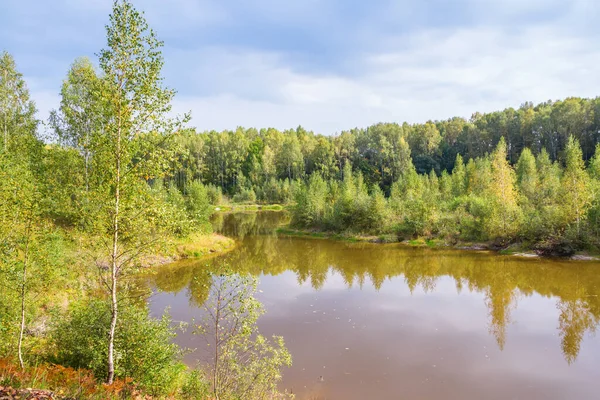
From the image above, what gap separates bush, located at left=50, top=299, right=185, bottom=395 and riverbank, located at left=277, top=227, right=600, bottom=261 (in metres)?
34.5

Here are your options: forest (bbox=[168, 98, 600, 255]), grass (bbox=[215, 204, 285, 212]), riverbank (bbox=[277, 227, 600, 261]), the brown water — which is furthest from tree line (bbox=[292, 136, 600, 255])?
grass (bbox=[215, 204, 285, 212])

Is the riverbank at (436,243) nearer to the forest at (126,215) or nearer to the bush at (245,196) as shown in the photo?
the forest at (126,215)

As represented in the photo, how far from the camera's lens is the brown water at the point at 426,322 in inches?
533

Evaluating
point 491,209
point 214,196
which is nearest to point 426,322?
point 491,209

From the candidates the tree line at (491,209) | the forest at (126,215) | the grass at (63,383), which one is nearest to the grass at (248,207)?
the tree line at (491,209)

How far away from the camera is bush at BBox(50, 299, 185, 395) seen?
1017 cm

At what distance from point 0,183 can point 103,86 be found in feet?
14.8

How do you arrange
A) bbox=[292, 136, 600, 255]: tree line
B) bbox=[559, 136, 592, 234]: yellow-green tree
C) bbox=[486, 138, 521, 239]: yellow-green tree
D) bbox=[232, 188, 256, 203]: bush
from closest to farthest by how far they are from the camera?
bbox=[559, 136, 592, 234]: yellow-green tree
bbox=[292, 136, 600, 255]: tree line
bbox=[486, 138, 521, 239]: yellow-green tree
bbox=[232, 188, 256, 203]: bush

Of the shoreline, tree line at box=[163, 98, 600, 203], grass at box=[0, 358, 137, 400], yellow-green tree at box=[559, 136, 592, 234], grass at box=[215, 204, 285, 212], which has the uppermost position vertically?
tree line at box=[163, 98, 600, 203]

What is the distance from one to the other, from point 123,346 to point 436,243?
37.1 metres

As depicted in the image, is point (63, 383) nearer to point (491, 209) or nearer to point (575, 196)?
point (491, 209)

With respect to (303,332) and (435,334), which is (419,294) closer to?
(435,334)

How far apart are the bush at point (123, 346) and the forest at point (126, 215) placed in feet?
0.12

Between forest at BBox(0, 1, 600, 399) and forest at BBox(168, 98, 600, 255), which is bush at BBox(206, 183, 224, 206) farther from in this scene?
forest at BBox(0, 1, 600, 399)
